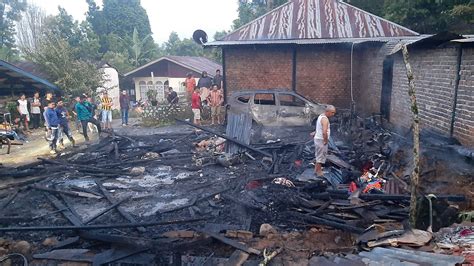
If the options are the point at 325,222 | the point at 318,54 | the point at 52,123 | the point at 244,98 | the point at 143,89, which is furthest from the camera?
the point at 143,89

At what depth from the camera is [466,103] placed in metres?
7.19

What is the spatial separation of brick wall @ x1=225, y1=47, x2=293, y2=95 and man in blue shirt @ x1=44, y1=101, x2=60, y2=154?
315 inches

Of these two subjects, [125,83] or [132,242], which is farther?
[125,83]

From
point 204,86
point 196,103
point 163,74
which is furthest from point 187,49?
point 196,103

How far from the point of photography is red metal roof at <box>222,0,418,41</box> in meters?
16.0

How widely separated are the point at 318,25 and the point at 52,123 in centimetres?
1215

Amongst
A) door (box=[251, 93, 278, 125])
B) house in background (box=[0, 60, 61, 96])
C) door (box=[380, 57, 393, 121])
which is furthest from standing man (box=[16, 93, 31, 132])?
door (box=[380, 57, 393, 121])

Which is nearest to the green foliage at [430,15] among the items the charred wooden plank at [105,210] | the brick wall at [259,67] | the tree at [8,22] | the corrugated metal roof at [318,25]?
the corrugated metal roof at [318,25]

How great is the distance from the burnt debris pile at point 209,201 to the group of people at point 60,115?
154 centimetres

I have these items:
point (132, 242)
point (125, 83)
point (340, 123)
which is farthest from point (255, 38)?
point (125, 83)

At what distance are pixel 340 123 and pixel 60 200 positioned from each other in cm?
928

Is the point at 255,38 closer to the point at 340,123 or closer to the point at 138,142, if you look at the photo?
the point at 340,123

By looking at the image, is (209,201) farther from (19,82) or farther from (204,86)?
(19,82)

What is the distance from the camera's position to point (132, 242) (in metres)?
5.19
